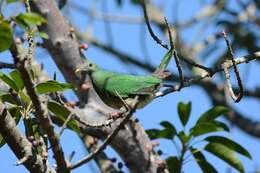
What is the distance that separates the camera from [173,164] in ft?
10.9

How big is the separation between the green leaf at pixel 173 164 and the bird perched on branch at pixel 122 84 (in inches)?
13.0

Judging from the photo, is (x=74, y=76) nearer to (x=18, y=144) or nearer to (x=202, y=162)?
(x=202, y=162)

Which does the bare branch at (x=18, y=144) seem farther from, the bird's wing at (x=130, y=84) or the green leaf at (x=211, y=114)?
the green leaf at (x=211, y=114)

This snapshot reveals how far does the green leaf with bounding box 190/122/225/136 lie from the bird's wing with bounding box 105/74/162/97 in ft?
1.03

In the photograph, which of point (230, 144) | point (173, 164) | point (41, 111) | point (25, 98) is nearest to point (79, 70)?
point (173, 164)

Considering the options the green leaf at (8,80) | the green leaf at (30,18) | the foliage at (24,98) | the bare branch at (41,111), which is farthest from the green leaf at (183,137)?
the green leaf at (30,18)

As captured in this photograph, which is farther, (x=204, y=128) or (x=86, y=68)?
(x=86, y=68)

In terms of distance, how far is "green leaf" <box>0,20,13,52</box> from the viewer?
1.86 metres

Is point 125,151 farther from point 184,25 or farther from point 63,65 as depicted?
point 184,25

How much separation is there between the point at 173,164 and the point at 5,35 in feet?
5.39

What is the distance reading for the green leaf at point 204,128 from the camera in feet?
11.0

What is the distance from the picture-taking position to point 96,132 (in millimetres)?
3402

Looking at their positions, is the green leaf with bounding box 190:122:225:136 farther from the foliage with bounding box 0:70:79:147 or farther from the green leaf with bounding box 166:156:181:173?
the foliage with bounding box 0:70:79:147

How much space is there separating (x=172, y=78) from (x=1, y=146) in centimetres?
321
